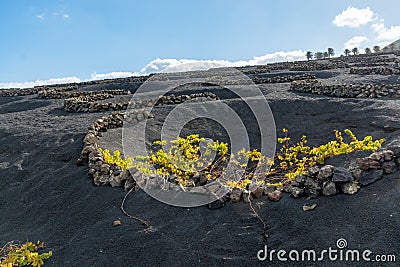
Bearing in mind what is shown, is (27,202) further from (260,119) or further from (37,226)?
(260,119)

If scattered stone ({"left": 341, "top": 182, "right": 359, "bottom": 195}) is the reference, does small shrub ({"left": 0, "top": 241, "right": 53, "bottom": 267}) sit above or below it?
below

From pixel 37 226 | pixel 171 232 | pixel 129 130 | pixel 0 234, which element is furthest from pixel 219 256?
pixel 129 130

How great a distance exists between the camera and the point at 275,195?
15.8ft

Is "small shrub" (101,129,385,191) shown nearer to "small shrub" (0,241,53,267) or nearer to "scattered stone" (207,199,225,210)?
"scattered stone" (207,199,225,210)

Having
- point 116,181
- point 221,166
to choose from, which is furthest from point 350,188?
point 116,181

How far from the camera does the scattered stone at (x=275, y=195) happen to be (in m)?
4.78

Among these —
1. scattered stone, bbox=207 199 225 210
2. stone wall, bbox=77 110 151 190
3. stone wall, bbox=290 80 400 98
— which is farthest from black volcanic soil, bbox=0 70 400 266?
stone wall, bbox=290 80 400 98

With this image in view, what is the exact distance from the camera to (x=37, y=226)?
214 inches

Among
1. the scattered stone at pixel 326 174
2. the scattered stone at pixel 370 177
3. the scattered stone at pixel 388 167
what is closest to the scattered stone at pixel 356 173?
the scattered stone at pixel 370 177

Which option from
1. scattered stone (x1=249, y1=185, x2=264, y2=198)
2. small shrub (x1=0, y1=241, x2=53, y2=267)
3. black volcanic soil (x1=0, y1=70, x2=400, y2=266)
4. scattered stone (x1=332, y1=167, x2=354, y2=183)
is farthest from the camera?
scattered stone (x1=249, y1=185, x2=264, y2=198)

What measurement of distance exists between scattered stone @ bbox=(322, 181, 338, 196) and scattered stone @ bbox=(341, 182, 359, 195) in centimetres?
12

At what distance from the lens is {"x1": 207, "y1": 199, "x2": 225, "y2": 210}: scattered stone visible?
15.8ft

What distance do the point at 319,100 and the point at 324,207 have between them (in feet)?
30.1

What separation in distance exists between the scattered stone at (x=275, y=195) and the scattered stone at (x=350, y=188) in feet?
2.86
